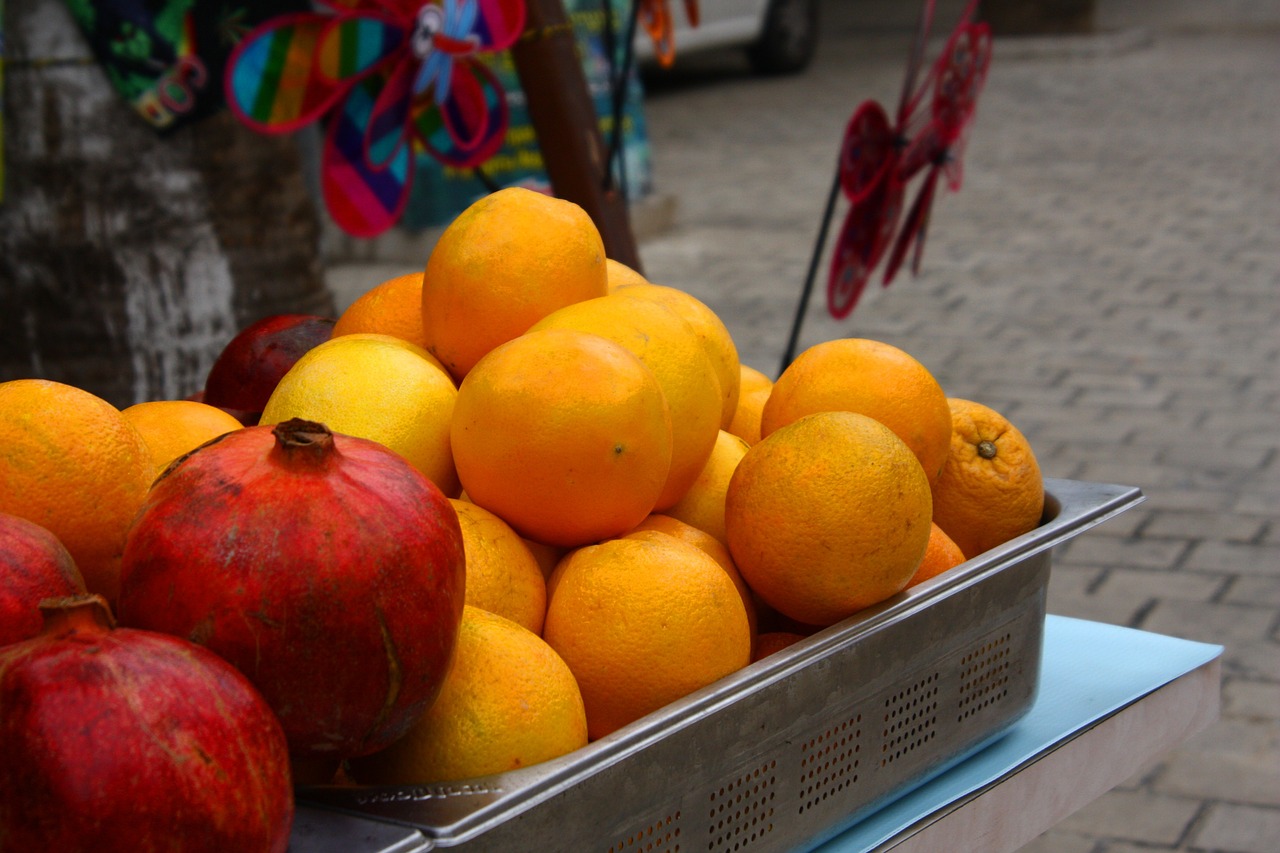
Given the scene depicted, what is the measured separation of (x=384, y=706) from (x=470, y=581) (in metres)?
0.22

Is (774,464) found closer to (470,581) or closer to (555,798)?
(470,581)

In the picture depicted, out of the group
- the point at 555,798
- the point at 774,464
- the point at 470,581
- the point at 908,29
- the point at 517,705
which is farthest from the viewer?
the point at 908,29

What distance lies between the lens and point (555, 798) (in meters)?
0.94

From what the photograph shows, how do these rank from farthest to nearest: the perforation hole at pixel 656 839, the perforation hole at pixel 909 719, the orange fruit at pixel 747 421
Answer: the orange fruit at pixel 747 421 < the perforation hole at pixel 909 719 < the perforation hole at pixel 656 839

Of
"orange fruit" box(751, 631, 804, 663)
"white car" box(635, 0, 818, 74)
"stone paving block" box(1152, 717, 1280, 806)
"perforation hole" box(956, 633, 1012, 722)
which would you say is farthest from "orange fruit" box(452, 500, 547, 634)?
"white car" box(635, 0, 818, 74)

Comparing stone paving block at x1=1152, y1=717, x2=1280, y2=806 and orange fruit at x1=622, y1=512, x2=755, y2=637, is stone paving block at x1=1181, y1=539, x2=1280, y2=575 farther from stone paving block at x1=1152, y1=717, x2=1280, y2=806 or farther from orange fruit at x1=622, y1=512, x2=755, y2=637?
orange fruit at x1=622, y1=512, x2=755, y2=637

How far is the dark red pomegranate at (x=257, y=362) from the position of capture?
5.19 feet

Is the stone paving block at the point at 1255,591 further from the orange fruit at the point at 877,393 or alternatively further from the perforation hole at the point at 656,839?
the perforation hole at the point at 656,839

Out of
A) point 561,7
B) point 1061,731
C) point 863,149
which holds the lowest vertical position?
point 1061,731

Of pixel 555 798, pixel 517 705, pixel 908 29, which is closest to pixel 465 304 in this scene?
pixel 517 705

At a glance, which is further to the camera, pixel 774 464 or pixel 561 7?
pixel 561 7

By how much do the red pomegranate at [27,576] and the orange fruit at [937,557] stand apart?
A: 814 mm

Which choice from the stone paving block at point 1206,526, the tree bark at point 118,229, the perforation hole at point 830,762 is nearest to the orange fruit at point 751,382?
the perforation hole at point 830,762

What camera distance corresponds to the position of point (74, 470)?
1.10 metres
